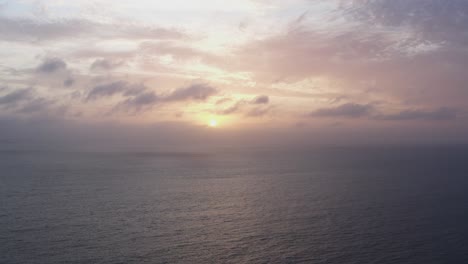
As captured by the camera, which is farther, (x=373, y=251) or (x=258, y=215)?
(x=258, y=215)

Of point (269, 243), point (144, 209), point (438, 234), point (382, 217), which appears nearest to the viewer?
point (269, 243)

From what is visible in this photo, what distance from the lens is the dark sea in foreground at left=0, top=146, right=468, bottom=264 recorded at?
5275 cm

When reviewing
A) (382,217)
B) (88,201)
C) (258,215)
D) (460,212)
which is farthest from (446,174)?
(88,201)

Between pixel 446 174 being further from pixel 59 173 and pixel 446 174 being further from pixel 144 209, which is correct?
pixel 59 173

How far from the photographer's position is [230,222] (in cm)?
6994

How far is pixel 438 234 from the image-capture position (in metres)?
62.0

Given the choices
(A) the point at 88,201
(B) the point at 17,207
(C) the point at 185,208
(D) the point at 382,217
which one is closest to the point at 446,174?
(D) the point at 382,217

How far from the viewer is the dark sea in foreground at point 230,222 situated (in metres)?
52.8

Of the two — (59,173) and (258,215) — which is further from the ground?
(59,173)

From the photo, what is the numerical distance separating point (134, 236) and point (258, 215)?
2612 centimetres

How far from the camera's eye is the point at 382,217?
73188 millimetres

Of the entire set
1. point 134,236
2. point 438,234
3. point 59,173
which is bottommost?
point 438,234

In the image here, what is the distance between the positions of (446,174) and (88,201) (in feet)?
411

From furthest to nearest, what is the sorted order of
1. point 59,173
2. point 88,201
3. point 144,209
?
point 59,173 < point 88,201 < point 144,209
